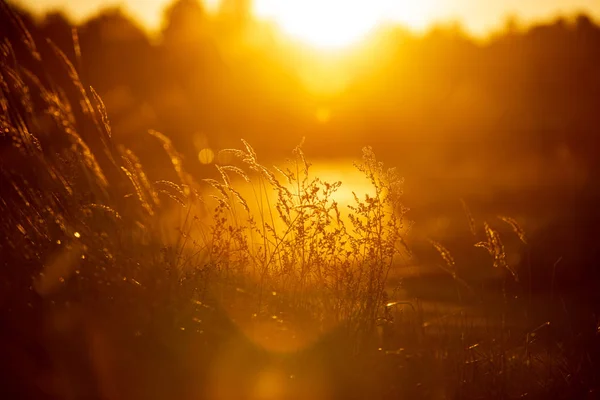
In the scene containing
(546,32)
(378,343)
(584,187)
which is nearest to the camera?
(378,343)

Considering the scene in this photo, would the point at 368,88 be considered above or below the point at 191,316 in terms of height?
above

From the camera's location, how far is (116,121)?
20.1m

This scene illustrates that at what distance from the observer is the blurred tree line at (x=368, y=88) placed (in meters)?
→ 29.8

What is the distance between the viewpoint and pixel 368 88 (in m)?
48.2

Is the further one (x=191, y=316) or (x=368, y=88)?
(x=368, y=88)

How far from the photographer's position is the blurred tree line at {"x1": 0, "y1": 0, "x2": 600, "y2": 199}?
29.8 metres

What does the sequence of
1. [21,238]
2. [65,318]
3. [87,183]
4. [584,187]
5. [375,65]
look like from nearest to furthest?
1. [65,318]
2. [21,238]
3. [87,183]
4. [584,187]
5. [375,65]

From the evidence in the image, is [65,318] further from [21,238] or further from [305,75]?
[305,75]

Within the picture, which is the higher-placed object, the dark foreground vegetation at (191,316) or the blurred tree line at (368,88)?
the blurred tree line at (368,88)

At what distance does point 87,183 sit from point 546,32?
34227mm

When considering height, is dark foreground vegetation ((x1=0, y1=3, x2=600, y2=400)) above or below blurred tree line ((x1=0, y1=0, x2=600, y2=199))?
below

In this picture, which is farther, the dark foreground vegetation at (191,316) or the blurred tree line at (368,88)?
the blurred tree line at (368,88)

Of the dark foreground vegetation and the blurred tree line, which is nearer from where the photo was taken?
the dark foreground vegetation

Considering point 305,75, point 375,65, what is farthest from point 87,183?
point 305,75
